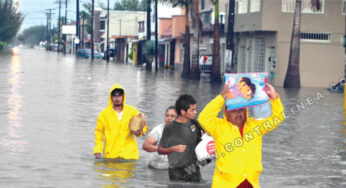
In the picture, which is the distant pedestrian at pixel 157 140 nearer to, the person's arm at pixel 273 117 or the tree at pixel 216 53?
the person's arm at pixel 273 117

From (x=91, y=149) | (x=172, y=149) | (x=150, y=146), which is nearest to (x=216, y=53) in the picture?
(x=91, y=149)

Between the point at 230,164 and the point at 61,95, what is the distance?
18.6 meters

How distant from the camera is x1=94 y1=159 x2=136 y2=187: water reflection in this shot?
30.5 ft

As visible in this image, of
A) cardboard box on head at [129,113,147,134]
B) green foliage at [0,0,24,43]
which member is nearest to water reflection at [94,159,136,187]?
cardboard box on head at [129,113,147,134]

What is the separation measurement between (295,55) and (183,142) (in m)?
30.5

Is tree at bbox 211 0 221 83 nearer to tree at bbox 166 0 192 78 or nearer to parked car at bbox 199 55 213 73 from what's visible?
tree at bbox 166 0 192 78

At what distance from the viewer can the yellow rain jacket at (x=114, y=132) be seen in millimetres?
9539

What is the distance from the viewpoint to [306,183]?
9.69m

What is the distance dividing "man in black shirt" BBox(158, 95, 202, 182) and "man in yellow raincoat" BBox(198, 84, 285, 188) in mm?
750

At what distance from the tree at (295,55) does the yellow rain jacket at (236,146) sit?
30519 millimetres

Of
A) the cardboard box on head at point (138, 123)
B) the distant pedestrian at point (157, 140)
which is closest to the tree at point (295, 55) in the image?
the distant pedestrian at point (157, 140)

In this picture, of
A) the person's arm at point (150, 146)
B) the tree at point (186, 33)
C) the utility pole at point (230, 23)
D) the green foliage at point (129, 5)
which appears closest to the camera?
the person's arm at point (150, 146)

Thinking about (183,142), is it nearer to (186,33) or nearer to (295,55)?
(295,55)

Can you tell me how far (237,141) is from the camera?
237 inches
